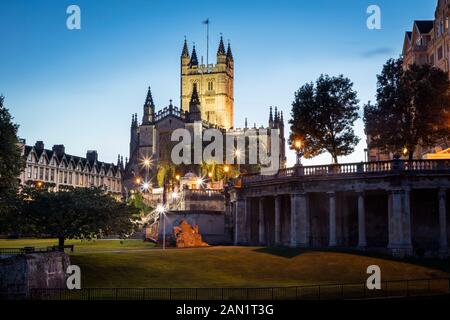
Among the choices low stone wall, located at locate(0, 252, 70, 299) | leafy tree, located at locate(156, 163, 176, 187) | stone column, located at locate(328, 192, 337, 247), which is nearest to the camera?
low stone wall, located at locate(0, 252, 70, 299)

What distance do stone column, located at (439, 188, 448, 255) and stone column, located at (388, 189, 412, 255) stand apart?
2.64m

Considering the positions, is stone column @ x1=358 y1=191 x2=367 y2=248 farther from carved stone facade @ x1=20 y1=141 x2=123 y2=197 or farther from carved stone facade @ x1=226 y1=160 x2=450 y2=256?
carved stone facade @ x1=20 y1=141 x2=123 y2=197

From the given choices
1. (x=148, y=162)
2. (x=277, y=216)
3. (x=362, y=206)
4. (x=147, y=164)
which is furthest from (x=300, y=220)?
(x=148, y=162)

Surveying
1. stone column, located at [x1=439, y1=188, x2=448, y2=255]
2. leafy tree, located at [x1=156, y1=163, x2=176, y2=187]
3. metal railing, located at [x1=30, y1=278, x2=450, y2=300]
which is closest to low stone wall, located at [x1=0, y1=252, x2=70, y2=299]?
metal railing, located at [x1=30, y1=278, x2=450, y2=300]

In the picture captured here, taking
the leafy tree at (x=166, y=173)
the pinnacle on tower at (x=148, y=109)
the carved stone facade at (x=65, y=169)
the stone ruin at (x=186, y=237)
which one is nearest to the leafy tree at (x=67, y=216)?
the stone ruin at (x=186, y=237)

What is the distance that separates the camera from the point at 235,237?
7212cm

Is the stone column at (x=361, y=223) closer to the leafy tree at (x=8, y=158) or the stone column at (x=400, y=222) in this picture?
the stone column at (x=400, y=222)

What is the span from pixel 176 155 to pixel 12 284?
117 metres

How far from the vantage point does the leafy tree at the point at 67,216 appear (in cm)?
5125

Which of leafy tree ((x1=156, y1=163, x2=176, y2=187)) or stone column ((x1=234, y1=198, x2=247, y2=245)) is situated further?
leafy tree ((x1=156, y1=163, x2=176, y2=187))

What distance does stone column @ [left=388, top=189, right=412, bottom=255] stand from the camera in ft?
179

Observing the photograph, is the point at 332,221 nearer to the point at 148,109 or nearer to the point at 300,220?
the point at 300,220

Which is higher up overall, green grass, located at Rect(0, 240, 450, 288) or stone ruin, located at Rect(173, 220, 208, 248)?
stone ruin, located at Rect(173, 220, 208, 248)
